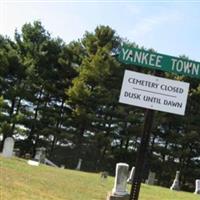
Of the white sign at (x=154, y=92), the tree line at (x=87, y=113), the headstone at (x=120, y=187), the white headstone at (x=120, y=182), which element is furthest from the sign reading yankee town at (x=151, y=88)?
the tree line at (x=87, y=113)

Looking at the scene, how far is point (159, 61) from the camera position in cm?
801

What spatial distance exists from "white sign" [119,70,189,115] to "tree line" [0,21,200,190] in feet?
117

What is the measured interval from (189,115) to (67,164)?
1150cm

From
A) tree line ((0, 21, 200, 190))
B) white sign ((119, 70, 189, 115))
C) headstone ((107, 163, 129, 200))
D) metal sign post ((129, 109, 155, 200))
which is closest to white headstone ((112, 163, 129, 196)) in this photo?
headstone ((107, 163, 129, 200))

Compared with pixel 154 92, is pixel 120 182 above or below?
below

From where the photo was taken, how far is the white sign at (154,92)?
788 cm

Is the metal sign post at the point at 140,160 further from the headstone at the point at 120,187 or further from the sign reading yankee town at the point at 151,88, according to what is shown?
the headstone at the point at 120,187

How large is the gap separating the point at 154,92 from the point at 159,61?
0.48m

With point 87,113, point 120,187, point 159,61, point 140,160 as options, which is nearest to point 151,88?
point 159,61

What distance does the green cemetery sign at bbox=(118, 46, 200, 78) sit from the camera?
7.96 meters

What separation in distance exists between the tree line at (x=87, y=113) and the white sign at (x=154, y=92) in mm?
35617

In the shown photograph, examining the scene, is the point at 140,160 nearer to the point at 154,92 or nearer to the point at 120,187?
the point at 154,92

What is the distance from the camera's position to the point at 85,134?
46.6m

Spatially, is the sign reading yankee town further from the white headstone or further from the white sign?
the white headstone
